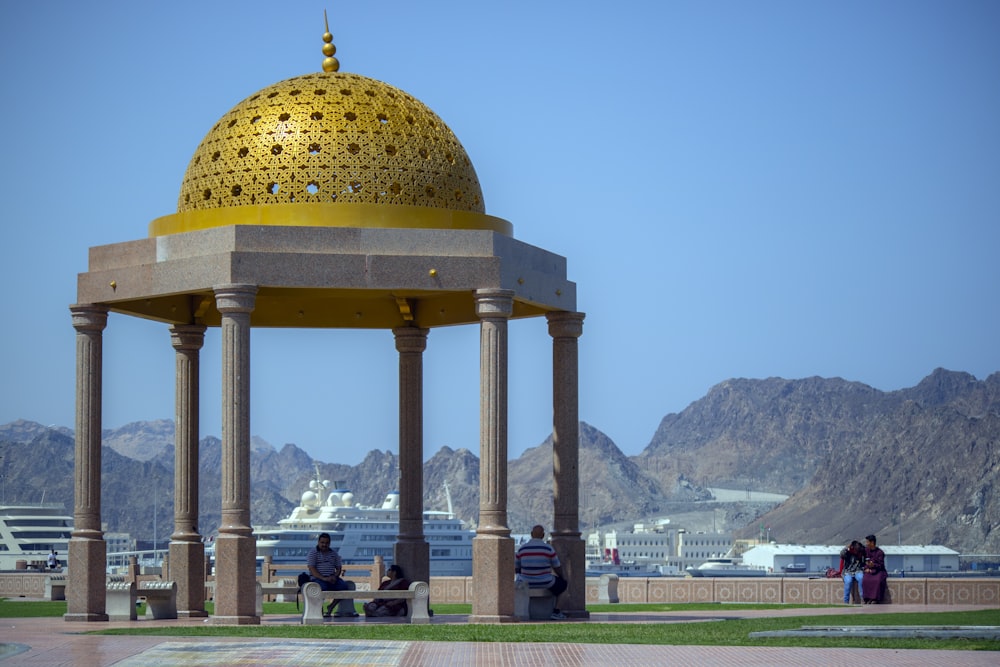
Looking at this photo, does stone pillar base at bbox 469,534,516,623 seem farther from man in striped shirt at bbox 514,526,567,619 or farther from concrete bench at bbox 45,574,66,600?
concrete bench at bbox 45,574,66,600

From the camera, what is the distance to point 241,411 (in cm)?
2738

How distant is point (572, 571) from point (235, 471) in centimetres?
691

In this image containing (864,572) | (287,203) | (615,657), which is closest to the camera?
(615,657)

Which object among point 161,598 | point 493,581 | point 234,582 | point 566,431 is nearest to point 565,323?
point 566,431

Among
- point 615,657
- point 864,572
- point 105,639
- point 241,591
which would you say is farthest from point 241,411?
point 864,572

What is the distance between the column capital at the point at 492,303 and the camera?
92.3 ft

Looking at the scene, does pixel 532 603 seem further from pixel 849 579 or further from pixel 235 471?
pixel 849 579

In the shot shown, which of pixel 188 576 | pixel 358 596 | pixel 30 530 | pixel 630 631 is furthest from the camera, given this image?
pixel 30 530

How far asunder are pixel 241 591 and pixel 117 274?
630 centimetres

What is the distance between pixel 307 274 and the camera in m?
27.9

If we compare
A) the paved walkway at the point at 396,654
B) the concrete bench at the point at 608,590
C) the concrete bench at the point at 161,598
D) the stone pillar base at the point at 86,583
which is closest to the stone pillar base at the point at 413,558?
the concrete bench at the point at 161,598

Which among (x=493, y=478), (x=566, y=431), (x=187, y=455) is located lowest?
(x=493, y=478)

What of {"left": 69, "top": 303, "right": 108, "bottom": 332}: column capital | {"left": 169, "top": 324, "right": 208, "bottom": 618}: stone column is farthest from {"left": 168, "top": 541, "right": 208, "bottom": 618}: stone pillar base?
{"left": 69, "top": 303, "right": 108, "bottom": 332}: column capital

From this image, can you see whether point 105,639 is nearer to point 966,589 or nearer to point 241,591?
point 241,591
